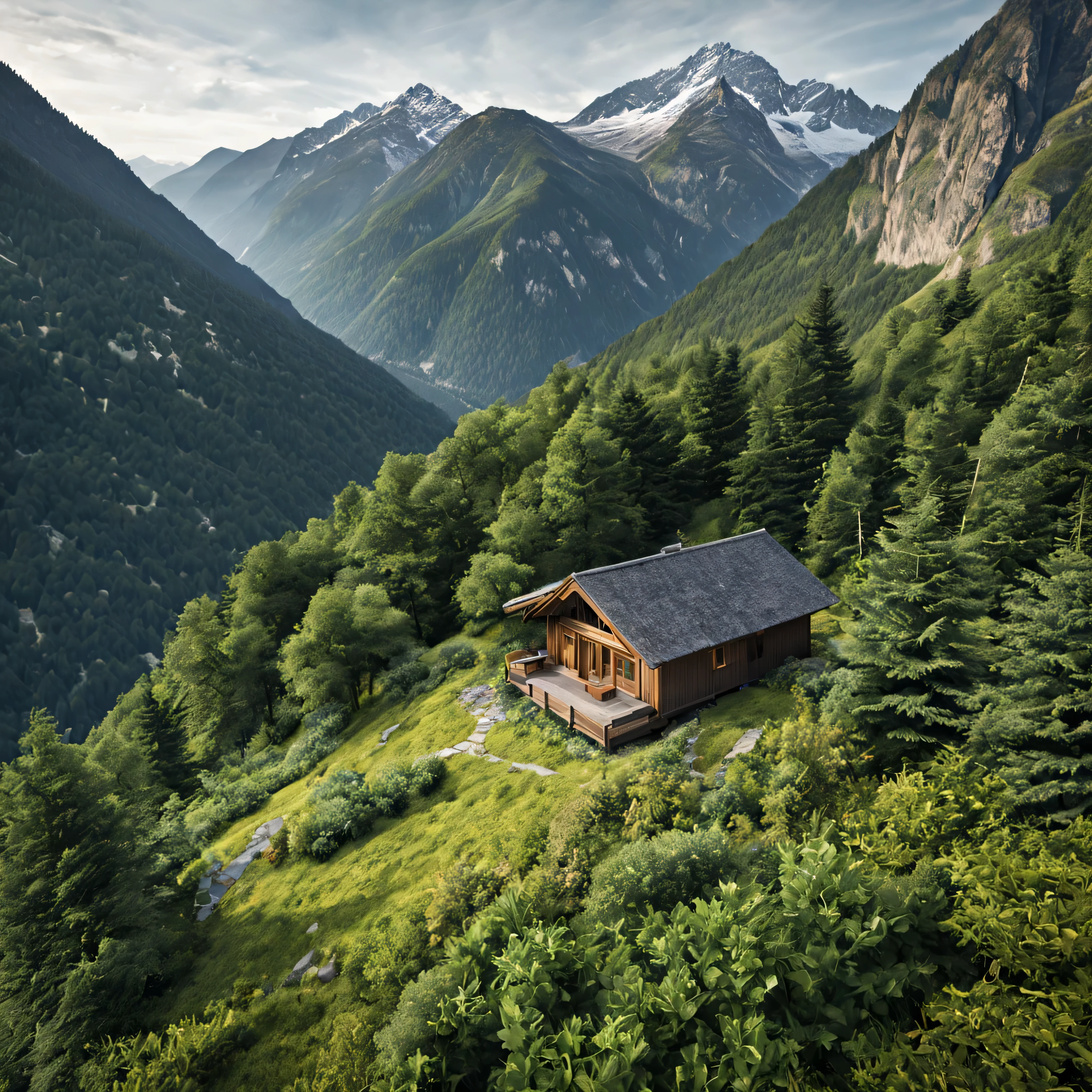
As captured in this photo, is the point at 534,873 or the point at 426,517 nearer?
the point at 534,873

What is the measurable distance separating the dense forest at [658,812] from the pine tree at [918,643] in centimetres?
12

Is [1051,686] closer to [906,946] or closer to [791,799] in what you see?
[791,799]

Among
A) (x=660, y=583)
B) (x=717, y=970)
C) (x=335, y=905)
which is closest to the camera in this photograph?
(x=717, y=970)

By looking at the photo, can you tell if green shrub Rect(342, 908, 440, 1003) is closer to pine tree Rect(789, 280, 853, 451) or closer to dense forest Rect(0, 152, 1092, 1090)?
dense forest Rect(0, 152, 1092, 1090)

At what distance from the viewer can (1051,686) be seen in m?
14.1

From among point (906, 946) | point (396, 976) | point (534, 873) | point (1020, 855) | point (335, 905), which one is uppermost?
point (1020, 855)

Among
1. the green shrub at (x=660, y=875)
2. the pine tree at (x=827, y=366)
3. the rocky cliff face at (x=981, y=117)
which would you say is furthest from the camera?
the rocky cliff face at (x=981, y=117)

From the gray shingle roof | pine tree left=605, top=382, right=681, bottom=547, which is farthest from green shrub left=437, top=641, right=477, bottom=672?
pine tree left=605, top=382, right=681, bottom=547

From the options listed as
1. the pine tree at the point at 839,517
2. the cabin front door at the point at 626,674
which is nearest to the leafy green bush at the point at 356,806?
the cabin front door at the point at 626,674

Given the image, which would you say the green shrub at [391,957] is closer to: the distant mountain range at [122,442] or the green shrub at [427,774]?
the green shrub at [427,774]

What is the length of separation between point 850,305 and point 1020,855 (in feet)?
480

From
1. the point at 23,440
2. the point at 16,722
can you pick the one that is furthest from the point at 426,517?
the point at 23,440

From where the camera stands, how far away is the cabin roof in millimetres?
23484

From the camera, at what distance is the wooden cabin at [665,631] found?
2334 centimetres
